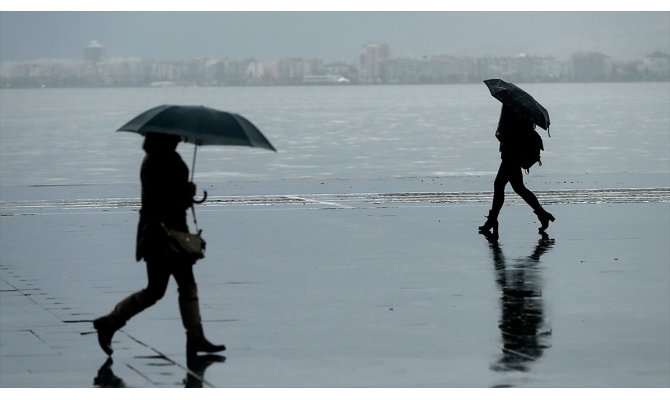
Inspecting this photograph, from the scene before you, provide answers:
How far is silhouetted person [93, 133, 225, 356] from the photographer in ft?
33.6

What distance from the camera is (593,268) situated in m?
15.1

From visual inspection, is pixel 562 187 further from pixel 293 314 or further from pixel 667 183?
pixel 293 314

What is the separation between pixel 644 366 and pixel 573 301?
9.86 feet

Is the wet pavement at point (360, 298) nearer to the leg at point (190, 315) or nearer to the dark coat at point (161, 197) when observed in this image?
the leg at point (190, 315)

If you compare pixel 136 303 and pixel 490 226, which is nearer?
pixel 136 303

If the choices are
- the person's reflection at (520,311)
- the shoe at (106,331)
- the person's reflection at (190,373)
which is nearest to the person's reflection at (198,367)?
the person's reflection at (190,373)

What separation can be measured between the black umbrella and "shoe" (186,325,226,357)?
1178 mm

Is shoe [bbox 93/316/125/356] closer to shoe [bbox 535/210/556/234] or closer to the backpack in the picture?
the backpack

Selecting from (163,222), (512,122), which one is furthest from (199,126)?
(512,122)

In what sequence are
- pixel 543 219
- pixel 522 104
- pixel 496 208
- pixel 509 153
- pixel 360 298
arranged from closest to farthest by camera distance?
1. pixel 360 298
2. pixel 522 104
3. pixel 509 153
4. pixel 496 208
5. pixel 543 219

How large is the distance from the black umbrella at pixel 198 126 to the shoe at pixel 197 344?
118 cm

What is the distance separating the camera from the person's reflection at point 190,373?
30.3ft

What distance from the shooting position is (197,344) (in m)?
10.3

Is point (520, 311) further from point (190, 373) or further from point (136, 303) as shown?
point (190, 373)
